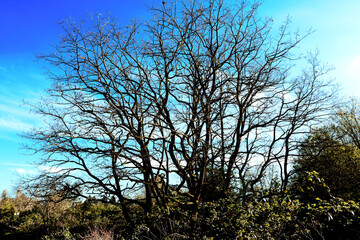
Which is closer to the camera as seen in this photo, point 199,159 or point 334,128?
point 199,159

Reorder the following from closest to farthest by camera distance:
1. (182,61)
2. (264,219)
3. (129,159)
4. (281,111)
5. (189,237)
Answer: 1. (264,219)
2. (189,237)
3. (129,159)
4. (182,61)
5. (281,111)

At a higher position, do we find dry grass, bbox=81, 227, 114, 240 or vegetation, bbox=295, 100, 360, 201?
vegetation, bbox=295, 100, 360, 201

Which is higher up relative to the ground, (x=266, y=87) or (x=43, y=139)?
(x=266, y=87)

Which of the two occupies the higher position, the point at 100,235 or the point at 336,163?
the point at 336,163

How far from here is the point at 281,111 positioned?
1116 cm

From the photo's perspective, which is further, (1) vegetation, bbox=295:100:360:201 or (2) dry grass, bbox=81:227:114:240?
(1) vegetation, bbox=295:100:360:201

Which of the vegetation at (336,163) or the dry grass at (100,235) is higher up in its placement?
the vegetation at (336,163)

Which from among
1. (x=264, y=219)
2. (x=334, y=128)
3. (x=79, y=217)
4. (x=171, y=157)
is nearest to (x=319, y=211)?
(x=264, y=219)

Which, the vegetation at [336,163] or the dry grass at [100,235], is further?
the vegetation at [336,163]

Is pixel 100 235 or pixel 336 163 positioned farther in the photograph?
pixel 336 163

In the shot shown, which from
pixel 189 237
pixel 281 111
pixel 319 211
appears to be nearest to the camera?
pixel 319 211

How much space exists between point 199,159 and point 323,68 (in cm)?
776

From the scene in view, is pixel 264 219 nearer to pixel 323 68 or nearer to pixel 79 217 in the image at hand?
pixel 323 68

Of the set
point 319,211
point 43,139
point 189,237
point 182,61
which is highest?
point 182,61
